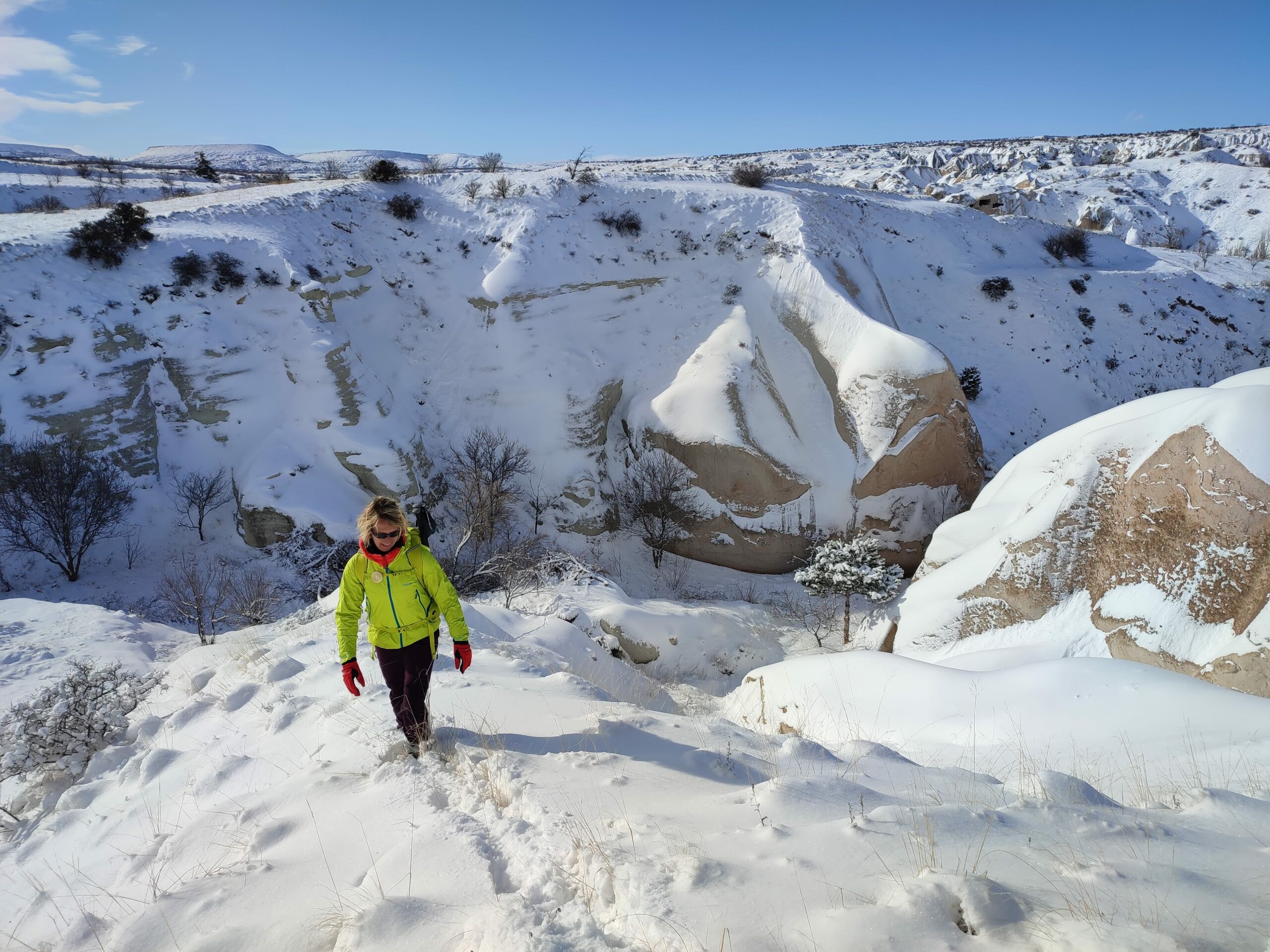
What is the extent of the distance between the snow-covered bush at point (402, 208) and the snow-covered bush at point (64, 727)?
19.8 metres

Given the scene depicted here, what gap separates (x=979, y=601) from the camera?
10188 mm

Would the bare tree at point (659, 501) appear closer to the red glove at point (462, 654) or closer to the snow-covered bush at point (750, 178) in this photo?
the red glove at point (462, 654)

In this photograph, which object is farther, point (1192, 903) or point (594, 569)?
point (594, 569)

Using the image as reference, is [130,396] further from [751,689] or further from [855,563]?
[855,563]

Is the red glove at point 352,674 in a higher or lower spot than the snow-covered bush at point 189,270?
lower

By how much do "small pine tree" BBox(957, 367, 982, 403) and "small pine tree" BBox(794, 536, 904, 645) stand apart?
1123 centimetres

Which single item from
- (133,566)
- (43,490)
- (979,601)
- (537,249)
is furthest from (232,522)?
(979,601)

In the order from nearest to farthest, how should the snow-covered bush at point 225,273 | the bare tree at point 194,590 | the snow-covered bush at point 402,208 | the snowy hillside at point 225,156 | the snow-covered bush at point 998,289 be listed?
the bare tree at point 194,590 → the snow-covered bush at point 225,273 → the snow-covered bush at point 402,208 → the snow-covered bush at point 998,289 → the snowy hillside at point 225,156

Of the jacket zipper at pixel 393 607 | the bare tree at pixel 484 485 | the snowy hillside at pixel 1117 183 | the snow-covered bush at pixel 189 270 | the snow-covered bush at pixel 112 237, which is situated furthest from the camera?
the snowy hillside at pixel 1117 183

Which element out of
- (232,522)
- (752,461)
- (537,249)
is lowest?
(232,522)

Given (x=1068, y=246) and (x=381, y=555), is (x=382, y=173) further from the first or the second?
(x=1068, y=246)

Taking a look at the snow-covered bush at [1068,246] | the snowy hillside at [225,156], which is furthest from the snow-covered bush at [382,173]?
the snowy hillside at [225,156]

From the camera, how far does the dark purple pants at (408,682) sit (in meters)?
3.92

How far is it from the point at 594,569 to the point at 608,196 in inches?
616
